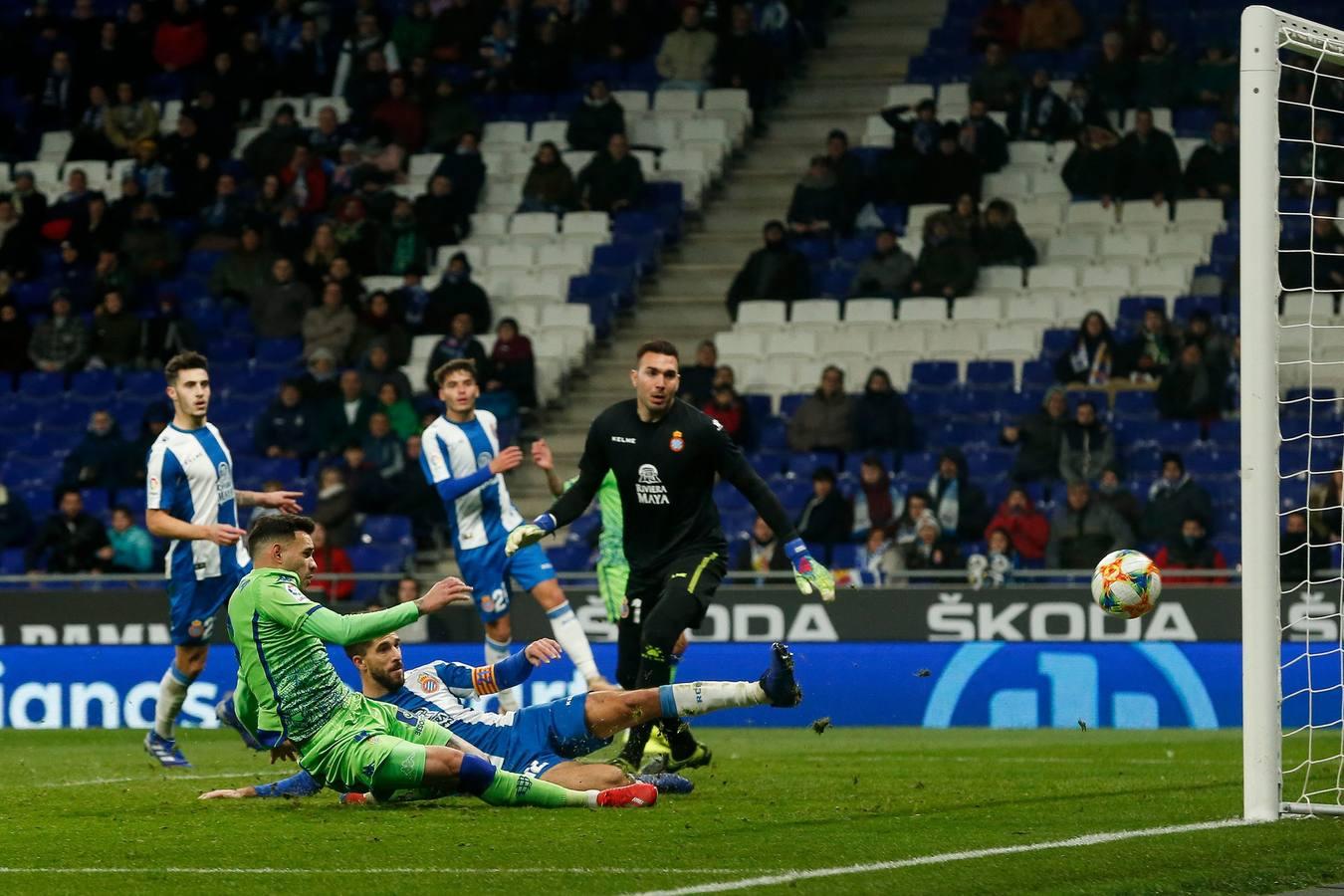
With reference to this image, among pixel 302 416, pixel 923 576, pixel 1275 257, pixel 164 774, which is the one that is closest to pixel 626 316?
pixel 302 416

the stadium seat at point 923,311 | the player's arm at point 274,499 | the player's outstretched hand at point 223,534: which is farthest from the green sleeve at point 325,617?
the stadium seat at point 923,311

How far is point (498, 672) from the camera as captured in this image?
Result: 9.94 meters

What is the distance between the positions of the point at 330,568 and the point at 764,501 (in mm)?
9602

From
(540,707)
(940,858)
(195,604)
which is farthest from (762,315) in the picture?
(940,858)

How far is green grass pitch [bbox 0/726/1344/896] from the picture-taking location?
7363 mm

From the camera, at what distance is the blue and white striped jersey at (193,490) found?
12.7 meters

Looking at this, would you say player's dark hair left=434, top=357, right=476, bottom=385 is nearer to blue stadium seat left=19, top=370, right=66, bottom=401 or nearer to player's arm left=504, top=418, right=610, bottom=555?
player's arm left=504, top=418, right=610, bottom=555

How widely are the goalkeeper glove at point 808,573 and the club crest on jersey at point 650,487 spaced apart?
0.76 metres

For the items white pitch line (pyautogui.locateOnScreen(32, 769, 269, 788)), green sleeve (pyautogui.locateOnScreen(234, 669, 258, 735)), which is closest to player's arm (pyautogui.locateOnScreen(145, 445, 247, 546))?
white pitch line (pyautogui.locateOnScreen(32, 769, 269, 788))

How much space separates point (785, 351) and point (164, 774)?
10901 mm

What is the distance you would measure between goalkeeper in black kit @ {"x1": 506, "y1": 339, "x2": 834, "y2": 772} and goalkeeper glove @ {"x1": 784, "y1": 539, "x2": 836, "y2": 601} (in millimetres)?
65

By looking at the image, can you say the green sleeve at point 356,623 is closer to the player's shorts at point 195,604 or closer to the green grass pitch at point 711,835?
the green grass pitch at point 711,835

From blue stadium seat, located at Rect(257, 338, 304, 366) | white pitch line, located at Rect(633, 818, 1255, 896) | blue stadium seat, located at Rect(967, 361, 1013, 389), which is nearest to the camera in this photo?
white pitch line, located at Rect(633, 818, 1255, 896)

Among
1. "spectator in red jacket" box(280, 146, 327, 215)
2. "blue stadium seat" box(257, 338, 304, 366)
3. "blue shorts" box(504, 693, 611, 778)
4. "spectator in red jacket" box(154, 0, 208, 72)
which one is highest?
"spectator in red jacket" box(154, 0, 208, 72)
